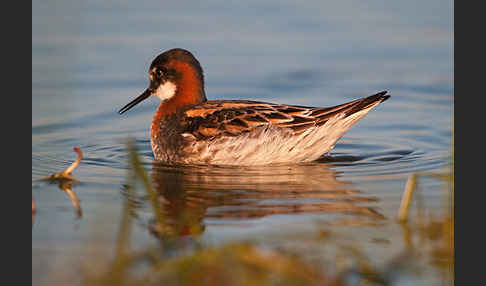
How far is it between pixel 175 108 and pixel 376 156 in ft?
7.55

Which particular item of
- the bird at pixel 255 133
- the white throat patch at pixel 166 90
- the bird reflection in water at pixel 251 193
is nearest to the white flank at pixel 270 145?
the bird at pixel 255 133

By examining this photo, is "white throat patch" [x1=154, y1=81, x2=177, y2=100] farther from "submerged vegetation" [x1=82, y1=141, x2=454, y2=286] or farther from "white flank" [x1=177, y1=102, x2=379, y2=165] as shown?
"submerged vegetation" [x1=82, y1=141, x2=454, y2=286]

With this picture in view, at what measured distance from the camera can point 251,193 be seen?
22.6ft

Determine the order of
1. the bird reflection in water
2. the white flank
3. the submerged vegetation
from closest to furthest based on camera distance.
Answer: the submerged vegetation
the bird reflection in water
the white flank

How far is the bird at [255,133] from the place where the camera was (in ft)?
26.8

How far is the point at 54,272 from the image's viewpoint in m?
4.83

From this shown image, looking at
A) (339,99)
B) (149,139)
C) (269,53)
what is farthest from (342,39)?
(149,139)

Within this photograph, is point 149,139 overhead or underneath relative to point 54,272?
overhead

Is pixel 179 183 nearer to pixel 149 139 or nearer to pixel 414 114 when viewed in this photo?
pixel 149 139

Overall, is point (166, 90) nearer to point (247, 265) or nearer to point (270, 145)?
point (270, 145)

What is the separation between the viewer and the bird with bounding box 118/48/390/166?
8180mm

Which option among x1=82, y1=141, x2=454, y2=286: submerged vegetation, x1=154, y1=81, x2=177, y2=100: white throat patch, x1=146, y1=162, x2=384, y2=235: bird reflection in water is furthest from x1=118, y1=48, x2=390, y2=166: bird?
x1=82, y1=141, x2=454, y2=286: submerged vegetation

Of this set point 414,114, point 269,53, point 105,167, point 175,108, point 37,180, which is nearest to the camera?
point 37,180

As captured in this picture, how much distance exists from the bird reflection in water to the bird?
17 centimetres
